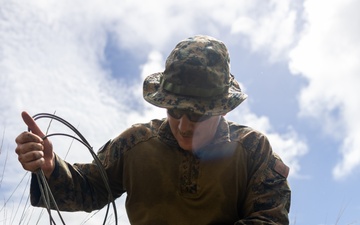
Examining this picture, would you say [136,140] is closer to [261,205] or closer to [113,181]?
[113,181]

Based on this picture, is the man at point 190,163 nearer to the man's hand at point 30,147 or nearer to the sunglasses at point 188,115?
the sunglasses at point 188,115

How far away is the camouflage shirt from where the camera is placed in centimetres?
297

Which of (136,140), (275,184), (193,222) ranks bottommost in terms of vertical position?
(193,222)

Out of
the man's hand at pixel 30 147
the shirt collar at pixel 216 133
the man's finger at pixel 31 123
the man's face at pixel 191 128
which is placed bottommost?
the man's hand at pixel 30 147

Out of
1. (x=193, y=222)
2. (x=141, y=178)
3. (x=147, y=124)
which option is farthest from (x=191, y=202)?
(x=147, y=124)

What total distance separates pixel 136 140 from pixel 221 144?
1.51ft

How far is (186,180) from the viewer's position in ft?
9.91

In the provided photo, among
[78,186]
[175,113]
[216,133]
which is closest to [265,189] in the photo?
[216,133]

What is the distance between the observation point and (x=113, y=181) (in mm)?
3182

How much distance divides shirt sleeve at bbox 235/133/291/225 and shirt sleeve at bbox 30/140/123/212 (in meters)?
0.71

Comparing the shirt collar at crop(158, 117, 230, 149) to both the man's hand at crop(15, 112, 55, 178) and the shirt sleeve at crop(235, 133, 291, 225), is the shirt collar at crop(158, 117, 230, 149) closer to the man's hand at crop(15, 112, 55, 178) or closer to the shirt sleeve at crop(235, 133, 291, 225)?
the shirt sleeve at crop(235, 133, 291, 225)

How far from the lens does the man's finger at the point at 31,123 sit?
259 cm

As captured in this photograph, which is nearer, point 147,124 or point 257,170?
point 257,170

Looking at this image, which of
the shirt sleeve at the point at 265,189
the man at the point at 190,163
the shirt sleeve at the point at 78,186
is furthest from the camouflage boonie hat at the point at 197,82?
the shirt sleeve at the point at 78,186
